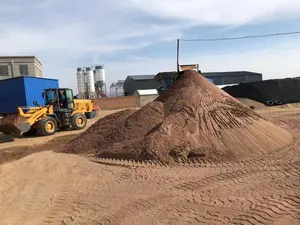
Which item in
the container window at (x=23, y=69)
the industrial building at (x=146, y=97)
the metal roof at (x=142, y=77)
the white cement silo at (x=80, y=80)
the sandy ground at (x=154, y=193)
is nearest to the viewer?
the sandy ground at (x=154, y=193)

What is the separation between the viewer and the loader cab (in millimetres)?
16062

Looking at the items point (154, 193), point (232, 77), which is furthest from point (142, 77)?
point (154, 193)

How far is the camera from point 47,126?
50.1ft

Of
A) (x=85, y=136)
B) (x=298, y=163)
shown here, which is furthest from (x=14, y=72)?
(x=298, y=163)

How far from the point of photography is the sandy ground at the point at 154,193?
4.62m

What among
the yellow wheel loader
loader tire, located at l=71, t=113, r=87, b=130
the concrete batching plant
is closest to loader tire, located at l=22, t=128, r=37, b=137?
the yellow wheel loader

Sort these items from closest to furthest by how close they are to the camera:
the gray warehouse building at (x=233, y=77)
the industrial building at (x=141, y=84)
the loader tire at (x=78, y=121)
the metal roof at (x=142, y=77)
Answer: the loader tire at (x=78, y=121), the industrial building at (x=141, y=84), the metal roof at (x=142, y=77), the gray warehouse building at (x=233, y=77)

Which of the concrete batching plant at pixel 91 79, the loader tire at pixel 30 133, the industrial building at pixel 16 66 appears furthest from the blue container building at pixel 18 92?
the concrete batching plant at pixel 91 79

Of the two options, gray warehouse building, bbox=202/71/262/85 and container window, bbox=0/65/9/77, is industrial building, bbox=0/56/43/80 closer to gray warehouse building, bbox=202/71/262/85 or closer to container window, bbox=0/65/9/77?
container window, bbox=0/65/9/77

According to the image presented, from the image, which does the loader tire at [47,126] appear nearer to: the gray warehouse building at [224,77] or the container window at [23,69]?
the container window at [23,69]

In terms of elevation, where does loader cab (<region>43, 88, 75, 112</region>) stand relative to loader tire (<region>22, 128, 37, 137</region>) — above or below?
above

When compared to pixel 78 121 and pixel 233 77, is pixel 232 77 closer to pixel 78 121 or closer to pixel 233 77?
pixel 233 77

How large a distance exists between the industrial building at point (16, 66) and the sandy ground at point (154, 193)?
45192 mm

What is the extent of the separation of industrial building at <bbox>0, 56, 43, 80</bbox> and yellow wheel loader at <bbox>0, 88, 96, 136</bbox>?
35425 millimetres
